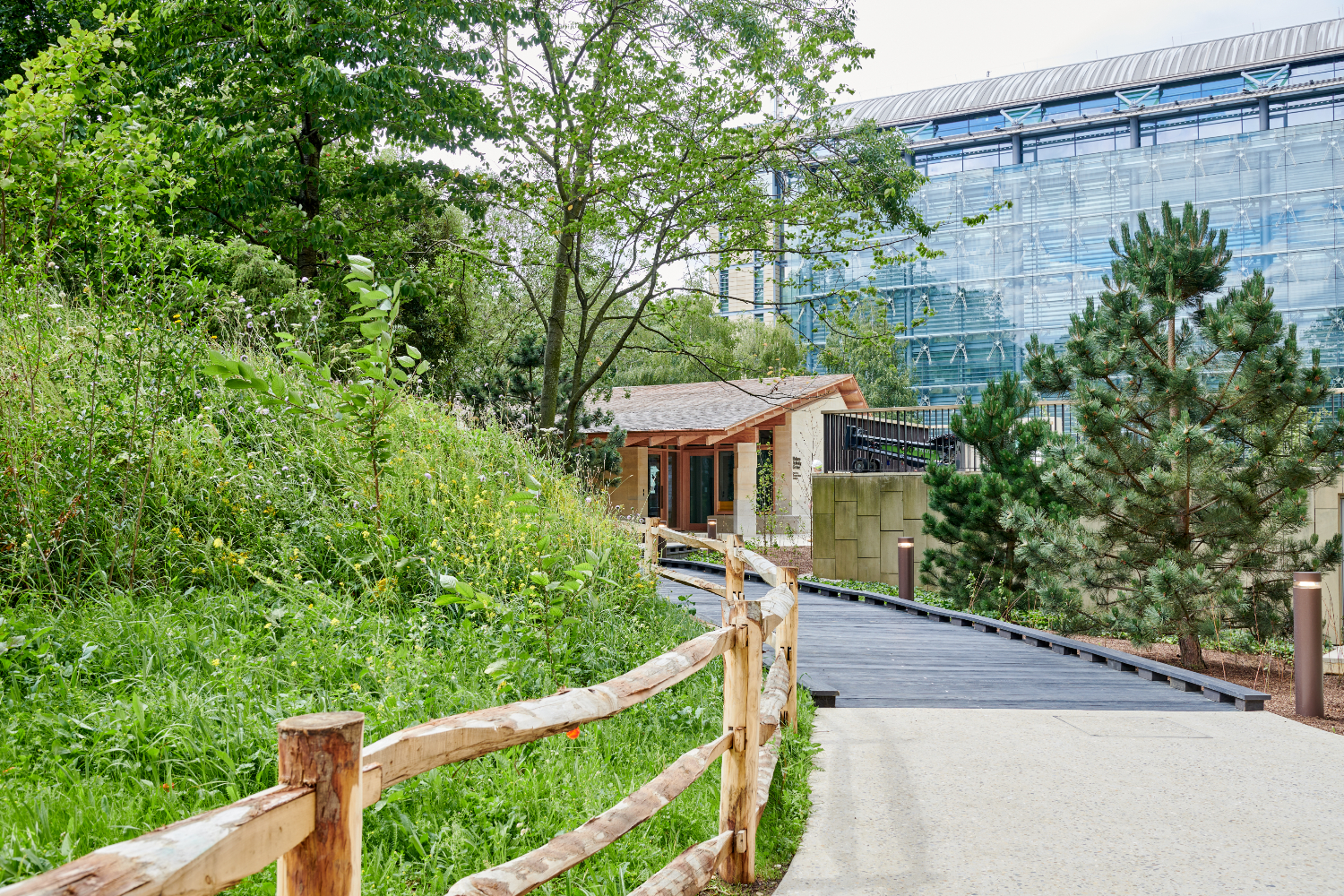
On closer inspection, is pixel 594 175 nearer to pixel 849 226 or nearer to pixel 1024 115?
pixel 849 226

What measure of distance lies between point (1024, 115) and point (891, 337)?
29.0 m

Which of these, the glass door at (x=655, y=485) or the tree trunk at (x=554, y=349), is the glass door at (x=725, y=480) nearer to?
the glass door at (x=655, y=485)

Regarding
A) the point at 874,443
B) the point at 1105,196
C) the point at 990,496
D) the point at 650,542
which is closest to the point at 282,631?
the point at 650,542

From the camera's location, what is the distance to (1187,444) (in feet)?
29.2

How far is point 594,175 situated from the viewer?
1396 cm

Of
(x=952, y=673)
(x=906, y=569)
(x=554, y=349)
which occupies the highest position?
(x=554, y=349)

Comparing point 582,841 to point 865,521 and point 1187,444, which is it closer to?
point 1187,444

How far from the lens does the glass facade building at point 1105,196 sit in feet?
103

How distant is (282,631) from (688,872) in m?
2.75

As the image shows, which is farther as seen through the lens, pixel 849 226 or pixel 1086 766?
pixel 849 226

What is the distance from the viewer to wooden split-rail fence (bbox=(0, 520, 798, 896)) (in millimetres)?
1124

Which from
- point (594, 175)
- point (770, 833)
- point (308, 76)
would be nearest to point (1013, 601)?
point (594, 175)

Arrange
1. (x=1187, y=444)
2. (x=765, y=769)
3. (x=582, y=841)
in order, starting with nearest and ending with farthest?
(x=582, y=841) < (x=765, y=769) < (x=1187, y=444)

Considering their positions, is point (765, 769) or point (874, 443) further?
point (874, 443)
